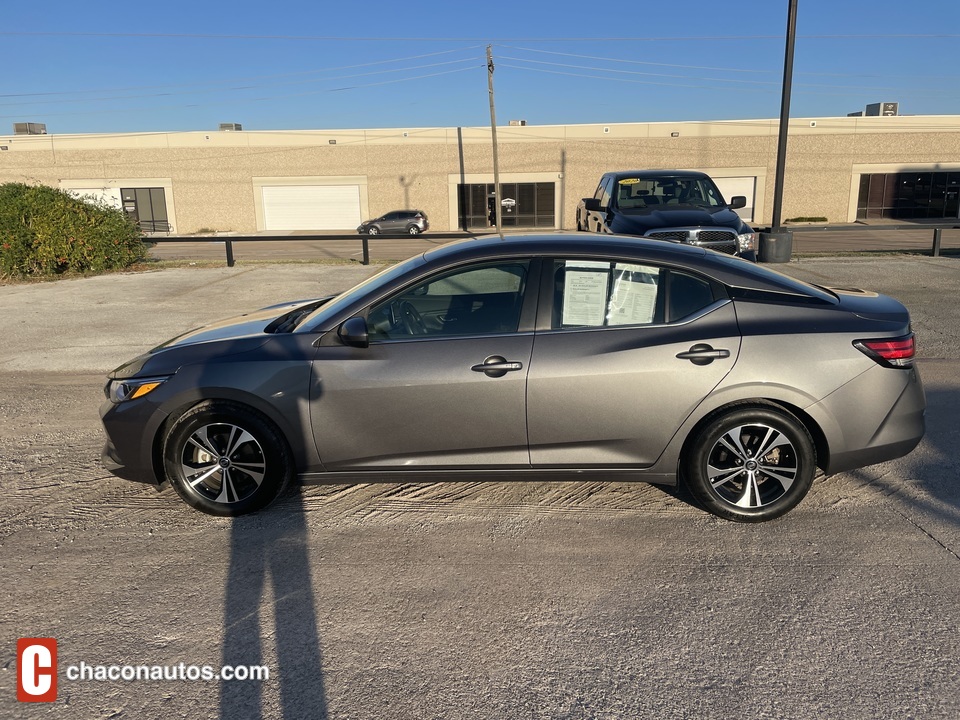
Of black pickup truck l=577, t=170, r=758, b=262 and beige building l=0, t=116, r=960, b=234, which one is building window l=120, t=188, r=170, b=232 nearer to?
beige building l=0, t=116, r=960, b=234

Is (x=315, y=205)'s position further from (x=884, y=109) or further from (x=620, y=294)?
(x=620, y=294)

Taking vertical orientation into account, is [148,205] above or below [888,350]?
above

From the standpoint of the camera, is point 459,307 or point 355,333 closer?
point 355,333

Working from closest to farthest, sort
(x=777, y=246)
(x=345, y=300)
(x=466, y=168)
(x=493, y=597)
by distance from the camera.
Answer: (x=493, y=597) < (x=345, y=300) < (x=777, y=246) < (x=466, y=168)

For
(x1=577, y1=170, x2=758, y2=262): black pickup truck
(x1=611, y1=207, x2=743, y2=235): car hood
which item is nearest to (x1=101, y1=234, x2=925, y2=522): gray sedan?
(x1=577, y1=170, x2=758, y2=262): black pickup truck

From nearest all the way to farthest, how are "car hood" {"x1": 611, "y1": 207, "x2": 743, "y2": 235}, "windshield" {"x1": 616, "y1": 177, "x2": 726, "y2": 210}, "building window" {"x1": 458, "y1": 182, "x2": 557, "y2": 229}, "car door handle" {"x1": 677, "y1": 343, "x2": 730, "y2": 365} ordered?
"car door handle" {"x1": 677, "y1": 343, "x2": 730, "y2": 365} → "car hood" {"x1": 611, "y1": 207, "x2": 743, "y2": 235} → "windshield" {"x1": 616, "y1": 177, "x2": 726, "y2": 210} → "building window" {"x1": 458, "y1": 182, "x2": 557, "y2": 229}

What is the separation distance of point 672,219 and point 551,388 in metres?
8.10

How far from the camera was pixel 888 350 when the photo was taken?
406cm

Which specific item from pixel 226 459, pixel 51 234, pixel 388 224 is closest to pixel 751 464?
pixel 226 459

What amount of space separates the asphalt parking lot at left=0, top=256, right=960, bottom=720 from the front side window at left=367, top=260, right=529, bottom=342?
1.07 meters

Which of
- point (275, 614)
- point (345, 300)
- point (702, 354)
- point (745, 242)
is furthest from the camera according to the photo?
point (745, 242)

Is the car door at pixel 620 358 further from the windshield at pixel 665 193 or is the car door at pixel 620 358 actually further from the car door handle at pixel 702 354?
the windshield at pixel 665 193

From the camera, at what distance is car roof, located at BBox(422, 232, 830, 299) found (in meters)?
4.22

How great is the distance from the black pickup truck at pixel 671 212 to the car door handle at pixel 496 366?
7169 mm
